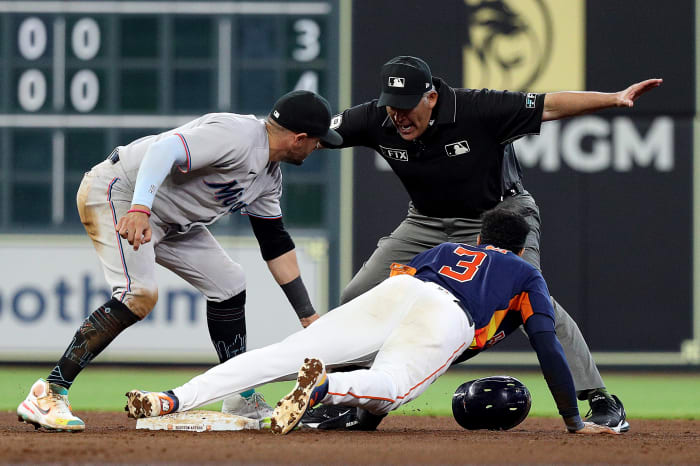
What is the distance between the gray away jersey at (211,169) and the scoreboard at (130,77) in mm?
5035

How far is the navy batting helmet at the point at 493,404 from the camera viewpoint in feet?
15.9

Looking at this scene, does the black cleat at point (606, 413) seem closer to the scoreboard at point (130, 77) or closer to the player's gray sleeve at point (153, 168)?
the player's gray sleeve at point (153, 168)

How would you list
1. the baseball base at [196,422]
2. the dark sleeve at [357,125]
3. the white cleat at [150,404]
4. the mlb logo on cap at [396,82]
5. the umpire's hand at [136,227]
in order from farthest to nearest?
the dark sleeve at [357,125]
the mlb logo on cap at [396,82]
the baseball base at [196,422]
the umpire's hand at [136,227]
the white cleat at [150,404]

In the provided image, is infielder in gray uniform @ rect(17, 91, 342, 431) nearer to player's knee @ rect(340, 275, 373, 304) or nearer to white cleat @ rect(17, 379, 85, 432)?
white cleat @ rect(17, 379, 85, 432)

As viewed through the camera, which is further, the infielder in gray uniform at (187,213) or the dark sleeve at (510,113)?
the dark sleeve at (510,113)

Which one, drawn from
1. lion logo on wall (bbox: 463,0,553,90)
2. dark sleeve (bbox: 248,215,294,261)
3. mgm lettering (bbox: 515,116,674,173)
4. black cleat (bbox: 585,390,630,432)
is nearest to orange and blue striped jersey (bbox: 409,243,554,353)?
black cleat (bbox: 585,390,630,432)

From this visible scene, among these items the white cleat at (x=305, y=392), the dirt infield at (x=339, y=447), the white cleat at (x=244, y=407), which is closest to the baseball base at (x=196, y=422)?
the dirt infield at (x=339, y=447)

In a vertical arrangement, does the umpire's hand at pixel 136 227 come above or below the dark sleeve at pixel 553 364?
above

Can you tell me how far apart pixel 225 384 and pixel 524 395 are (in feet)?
5.04

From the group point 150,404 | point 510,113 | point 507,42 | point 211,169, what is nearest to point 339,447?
point 150,404

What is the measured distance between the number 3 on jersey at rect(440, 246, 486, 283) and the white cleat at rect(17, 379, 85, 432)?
1.63m

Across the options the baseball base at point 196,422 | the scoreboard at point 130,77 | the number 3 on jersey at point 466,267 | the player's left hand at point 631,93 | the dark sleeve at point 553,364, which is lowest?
the baseball base at point 196,422

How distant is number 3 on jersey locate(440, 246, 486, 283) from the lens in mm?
4457

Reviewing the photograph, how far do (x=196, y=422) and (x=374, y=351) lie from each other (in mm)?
780
